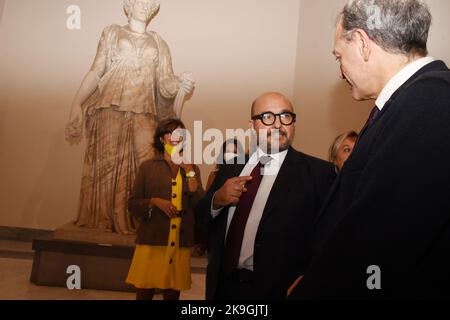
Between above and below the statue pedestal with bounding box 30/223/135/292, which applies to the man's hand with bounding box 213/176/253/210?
above

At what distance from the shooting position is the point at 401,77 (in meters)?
1.10

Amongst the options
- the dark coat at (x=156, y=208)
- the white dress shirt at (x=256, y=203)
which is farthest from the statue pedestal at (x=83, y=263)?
the white dress shirt at (x=256, y=203)

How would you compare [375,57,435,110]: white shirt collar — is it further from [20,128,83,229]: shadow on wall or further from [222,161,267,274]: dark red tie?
[20,128,83,229]: shadow on wall

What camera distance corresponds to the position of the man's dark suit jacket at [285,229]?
1725 millimetres

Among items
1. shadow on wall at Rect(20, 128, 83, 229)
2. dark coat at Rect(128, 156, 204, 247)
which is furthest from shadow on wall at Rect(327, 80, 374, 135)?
shadow on wall at Rect(20, 128, 83, 229)

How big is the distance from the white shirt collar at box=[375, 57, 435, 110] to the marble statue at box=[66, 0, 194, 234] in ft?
14.8

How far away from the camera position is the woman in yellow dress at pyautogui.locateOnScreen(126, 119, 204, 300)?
2818mm

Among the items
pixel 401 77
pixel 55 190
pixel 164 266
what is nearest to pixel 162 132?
pixel 164 266

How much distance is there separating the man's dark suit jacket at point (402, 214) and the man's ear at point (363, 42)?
273 mm

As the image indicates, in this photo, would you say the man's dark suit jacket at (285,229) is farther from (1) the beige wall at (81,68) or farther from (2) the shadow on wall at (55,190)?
(2) the shadow on wall at (55,190)

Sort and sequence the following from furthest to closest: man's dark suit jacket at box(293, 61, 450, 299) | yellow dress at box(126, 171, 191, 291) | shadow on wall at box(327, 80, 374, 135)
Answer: shadow on wall at box(327, 80, 374, 135), yellow dress at box(126, 171, 191, 291), man's dark suit jacket at box(293, 61, 450, 299)

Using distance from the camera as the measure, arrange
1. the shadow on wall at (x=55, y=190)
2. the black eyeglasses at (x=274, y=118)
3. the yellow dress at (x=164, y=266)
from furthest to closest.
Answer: the shadow on wall at (x=55, y=190), the yellow dress at (x=164, y=266), the black eyeglasses at (x=274, y=118)

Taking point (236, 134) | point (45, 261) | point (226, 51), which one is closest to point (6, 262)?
point (45, 261)

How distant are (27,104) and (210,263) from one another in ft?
19.2
